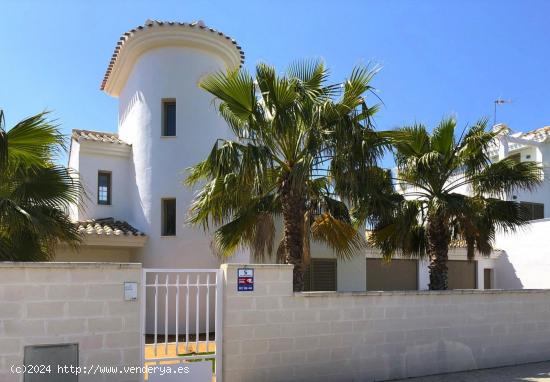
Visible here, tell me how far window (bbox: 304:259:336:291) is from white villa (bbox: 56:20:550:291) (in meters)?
0.03

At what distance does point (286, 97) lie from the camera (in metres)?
8.85

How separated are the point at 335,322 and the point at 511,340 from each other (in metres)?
4.11

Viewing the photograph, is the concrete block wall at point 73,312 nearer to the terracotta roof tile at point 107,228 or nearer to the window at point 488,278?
the terracotta roof tile at point 107,228

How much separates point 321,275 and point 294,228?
608 cm

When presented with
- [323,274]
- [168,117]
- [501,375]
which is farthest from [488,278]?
[168,117]

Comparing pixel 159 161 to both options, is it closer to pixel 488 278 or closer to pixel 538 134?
pixel 488 278

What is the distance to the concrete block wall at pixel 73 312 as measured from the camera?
20.1 feet

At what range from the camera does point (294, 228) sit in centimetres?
907

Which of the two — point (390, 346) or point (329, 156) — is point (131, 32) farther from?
point (390, 346)

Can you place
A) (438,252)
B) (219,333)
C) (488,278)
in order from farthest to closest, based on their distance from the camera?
(488,278)
(438,252)
(219,333)

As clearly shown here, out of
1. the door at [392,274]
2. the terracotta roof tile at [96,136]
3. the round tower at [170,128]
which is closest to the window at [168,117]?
the round tower at [170,128]

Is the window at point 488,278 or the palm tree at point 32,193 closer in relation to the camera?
the palm tree at point 32,193

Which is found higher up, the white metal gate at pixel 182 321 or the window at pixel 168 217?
the window at pixel 168 217

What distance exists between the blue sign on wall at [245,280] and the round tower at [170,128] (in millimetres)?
7140
